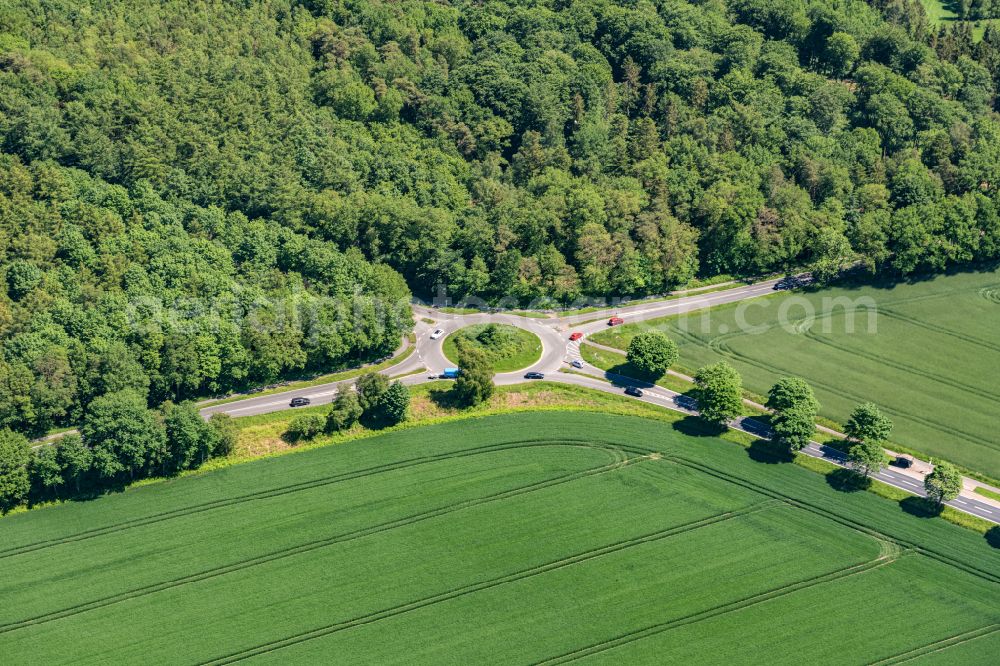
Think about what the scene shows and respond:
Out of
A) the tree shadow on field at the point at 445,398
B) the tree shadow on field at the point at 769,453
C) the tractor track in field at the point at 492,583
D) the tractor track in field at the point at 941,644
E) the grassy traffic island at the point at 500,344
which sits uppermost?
the grassy traffic island at the point at 500,344

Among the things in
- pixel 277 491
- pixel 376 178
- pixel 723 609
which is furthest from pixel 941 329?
pixel 277 491

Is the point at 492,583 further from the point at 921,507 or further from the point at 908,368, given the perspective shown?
the point at 908,368

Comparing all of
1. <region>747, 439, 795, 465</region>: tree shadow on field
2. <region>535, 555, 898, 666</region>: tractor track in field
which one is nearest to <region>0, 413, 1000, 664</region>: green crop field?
<region>535, 555, 898, 666</region>: tractor track in field

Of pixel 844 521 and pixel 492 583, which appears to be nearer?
pixel 492 583

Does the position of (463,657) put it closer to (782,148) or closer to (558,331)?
(558,331)

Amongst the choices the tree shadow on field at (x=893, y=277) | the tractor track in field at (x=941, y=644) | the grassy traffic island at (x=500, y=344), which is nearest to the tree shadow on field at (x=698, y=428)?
the grassy traffic island at (x=500, y=344)

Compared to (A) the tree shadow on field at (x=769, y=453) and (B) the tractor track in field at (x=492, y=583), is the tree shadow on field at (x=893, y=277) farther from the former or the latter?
(B) the tractor track in field at (x=492, y=583)
